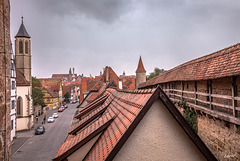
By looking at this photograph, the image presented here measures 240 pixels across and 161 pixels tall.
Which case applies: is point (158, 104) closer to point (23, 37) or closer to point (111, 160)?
point (111, 160)

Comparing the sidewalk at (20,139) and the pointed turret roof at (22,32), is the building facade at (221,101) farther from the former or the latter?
the pointed turret roof at (22,32)

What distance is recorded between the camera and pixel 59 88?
196 feet

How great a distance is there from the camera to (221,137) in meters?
6.92

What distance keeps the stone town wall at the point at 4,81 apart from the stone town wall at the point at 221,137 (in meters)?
6.92

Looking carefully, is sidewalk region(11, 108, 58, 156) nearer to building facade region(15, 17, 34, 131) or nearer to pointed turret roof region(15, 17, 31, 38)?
building facade region(15, 17, 34, 131)

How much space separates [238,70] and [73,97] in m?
76.7

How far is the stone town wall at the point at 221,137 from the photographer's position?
19.8 feet

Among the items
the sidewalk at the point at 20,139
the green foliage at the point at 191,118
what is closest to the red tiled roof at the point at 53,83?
the sidewalk at the point at 20,139

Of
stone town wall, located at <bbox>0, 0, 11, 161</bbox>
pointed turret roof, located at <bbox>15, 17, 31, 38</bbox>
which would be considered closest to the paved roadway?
stone town wall, located at <bbox>0, 0, 11, 161</bbox>

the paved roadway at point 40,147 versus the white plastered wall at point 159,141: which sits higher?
the white plastered wall at point 159,141

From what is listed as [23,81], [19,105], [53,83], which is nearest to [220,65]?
[23,81]

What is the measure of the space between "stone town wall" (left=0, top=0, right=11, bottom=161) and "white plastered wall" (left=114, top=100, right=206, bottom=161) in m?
1.81

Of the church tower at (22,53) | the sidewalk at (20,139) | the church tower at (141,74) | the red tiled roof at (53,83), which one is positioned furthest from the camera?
the red tiled roof at (53,83)

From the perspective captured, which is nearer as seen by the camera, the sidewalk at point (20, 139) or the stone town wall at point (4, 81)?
the stone town wall at point (4, 81)
